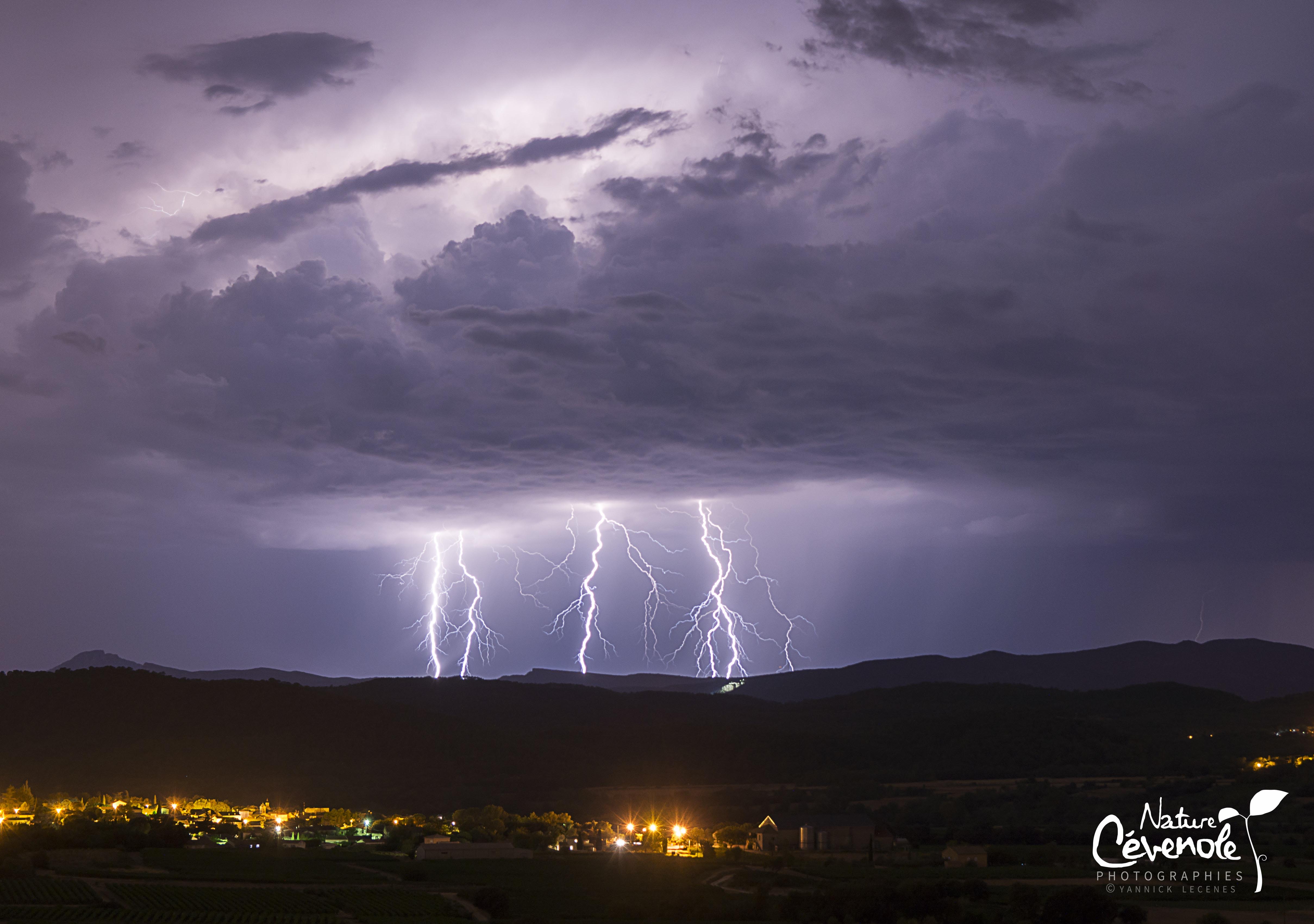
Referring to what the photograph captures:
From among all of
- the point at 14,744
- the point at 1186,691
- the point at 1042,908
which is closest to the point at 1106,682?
the point at 1186,691

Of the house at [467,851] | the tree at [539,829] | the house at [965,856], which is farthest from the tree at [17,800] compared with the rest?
the house at [965,856]

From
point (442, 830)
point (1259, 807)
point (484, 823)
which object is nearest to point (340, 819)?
point (442, 830)

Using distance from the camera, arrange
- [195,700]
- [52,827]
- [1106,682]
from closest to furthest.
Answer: [52,827], [195,700], [1106,682]

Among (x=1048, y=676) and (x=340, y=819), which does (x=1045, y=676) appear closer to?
(x=1048, y=676)

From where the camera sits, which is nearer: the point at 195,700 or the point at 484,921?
the point at 484,921

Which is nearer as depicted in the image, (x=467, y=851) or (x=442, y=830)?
(x=467, y=851)

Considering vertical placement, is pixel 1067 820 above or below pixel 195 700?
below

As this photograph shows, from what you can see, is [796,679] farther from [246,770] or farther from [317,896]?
[317,896]
